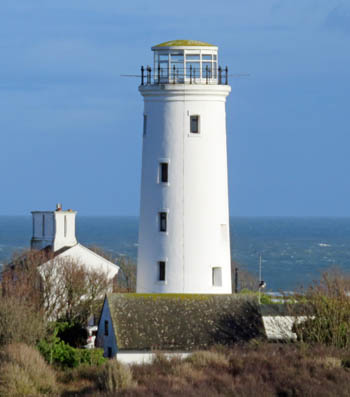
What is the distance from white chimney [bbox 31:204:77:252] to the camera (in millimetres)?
48375

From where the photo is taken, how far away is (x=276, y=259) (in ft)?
433

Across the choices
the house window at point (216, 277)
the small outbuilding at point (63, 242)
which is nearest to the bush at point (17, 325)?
the house window at point (216, 277)

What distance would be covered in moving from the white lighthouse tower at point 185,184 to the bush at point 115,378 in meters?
10.3

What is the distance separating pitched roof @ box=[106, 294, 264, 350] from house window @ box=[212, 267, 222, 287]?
1.51 meters

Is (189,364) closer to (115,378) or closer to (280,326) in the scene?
(115,378)

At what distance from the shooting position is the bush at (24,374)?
94.0 feet

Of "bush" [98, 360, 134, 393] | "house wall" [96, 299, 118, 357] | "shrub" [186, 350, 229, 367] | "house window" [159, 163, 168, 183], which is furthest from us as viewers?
"house window" [159, 163, 168, 183]

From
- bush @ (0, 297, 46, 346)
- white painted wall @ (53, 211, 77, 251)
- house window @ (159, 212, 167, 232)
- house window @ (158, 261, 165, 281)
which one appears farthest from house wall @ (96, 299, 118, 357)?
white painted wall @ (53, 211, 77, 251)

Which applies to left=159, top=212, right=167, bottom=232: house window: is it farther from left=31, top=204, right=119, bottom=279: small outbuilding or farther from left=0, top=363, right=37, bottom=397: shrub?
left=0, top=363, right=37, bottom=397: shrub

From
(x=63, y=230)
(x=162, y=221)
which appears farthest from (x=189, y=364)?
(x=63, y=230)

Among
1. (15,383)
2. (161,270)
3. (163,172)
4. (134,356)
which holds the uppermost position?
(163,172)

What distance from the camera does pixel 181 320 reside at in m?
36.9

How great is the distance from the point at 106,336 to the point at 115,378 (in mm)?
9425

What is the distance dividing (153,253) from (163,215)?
1.38m
